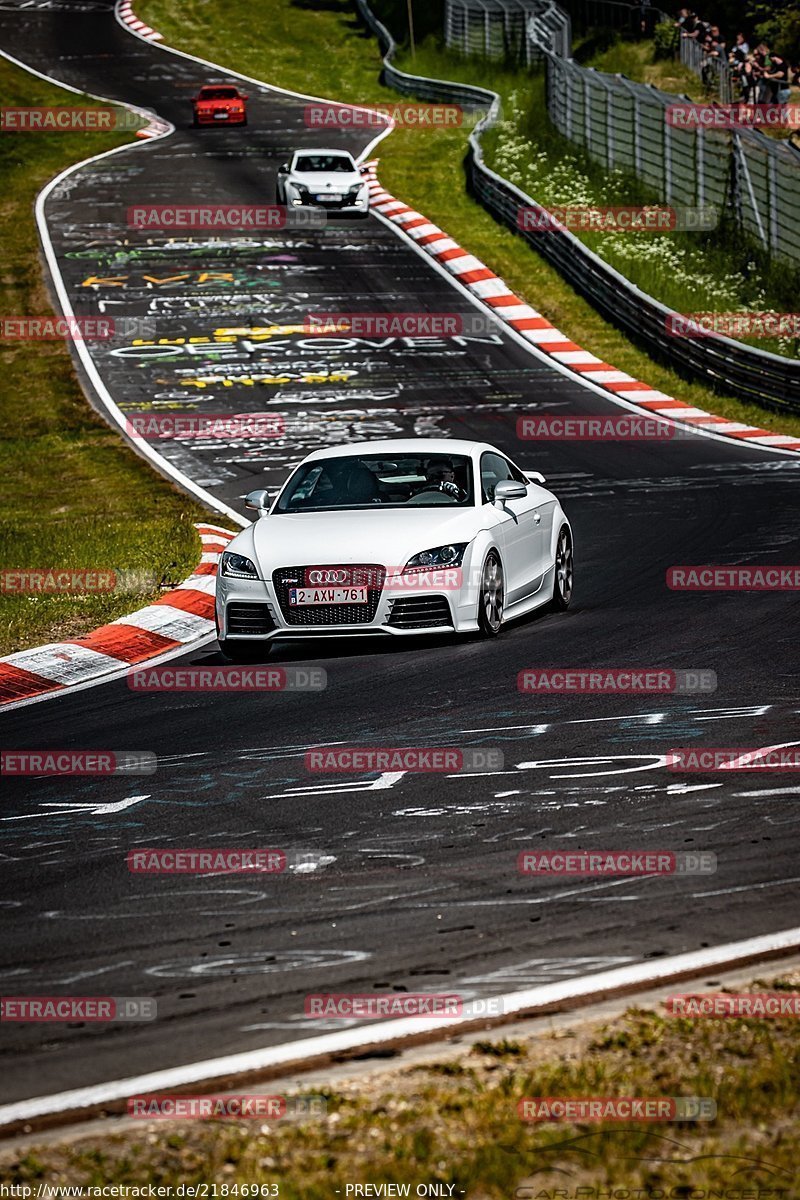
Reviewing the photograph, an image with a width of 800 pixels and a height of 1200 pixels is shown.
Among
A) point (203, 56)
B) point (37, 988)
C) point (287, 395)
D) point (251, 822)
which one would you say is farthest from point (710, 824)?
point (203, 56)

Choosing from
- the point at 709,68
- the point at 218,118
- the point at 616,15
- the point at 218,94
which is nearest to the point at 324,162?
the point at 709,68

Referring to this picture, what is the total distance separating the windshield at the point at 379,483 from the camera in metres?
12.6

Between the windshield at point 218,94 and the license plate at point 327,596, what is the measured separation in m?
41.0

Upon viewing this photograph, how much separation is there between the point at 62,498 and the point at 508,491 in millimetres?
9177

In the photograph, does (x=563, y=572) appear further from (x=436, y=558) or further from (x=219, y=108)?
(x=219, y=108)

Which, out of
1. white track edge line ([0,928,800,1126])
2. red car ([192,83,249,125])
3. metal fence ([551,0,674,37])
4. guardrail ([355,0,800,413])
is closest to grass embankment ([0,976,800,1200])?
white track edge line ([0,928,800,1126])

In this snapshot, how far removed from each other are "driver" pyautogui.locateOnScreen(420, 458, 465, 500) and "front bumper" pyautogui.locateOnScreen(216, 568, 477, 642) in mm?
1101

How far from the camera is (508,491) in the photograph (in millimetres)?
12500

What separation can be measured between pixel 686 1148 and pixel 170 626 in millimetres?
9757

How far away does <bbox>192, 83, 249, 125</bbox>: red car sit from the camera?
1962 inches

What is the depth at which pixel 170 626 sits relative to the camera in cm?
1357

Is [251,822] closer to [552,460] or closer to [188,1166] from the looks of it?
[188,1166]

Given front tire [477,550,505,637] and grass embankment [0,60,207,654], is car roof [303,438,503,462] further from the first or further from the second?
grass embankment [0,60,207,654]

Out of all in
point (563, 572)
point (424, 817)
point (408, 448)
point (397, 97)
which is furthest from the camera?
point (397, 97)
